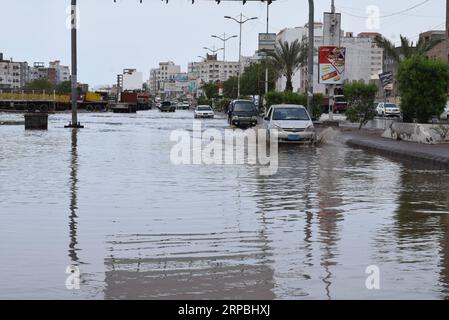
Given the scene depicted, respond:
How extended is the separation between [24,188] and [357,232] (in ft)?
23.9

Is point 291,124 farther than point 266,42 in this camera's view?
No

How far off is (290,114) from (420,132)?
18.3ft

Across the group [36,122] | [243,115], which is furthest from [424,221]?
[243,115]

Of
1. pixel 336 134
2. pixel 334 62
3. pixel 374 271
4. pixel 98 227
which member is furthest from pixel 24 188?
pixel 334 62

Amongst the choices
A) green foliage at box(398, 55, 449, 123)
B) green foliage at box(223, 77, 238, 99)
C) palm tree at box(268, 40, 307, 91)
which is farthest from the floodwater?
green foliage at box(223, 77, 238, 99)

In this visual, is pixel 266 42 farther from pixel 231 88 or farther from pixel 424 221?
pixel 424 221

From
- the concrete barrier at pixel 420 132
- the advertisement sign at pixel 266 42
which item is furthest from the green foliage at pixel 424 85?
the advertisement sign at pixel 266 42

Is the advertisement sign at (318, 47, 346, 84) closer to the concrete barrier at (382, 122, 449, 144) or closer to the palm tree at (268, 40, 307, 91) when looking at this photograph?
the concrete barrier at (382, 122, 449, 144)

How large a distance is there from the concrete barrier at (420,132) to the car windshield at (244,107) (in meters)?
22.2

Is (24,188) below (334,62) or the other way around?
below

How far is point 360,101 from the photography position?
148ft

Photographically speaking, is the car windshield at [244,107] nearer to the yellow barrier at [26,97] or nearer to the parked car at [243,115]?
the parked car at [243,115]
